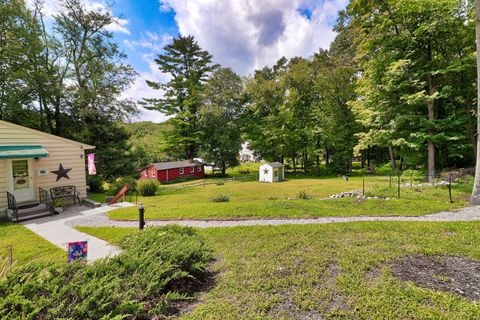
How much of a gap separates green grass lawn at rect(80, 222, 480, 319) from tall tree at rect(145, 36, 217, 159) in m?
22.8

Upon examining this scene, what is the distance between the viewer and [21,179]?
8.78 m

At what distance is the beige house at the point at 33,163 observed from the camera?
324 inches

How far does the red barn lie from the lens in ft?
83.3

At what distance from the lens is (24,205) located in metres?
8.52

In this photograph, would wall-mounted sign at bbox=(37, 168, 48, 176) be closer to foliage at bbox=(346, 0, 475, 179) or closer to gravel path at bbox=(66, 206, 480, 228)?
gravel path at bbox=(66, 206, 480, 228)

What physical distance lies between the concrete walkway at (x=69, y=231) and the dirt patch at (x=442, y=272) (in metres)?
5.42

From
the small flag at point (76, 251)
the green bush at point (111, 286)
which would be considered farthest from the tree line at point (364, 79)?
the green bush at point (111, 286)

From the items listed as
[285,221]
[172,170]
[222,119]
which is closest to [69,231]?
[285,221]

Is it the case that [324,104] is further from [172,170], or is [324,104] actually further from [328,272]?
[328,272]

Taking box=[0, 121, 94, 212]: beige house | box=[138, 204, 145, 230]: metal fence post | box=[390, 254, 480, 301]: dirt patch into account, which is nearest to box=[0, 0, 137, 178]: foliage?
box=[0, 121, 94, 212]: beige house

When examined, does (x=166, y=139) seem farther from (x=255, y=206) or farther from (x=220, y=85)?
(x=255, y=206)

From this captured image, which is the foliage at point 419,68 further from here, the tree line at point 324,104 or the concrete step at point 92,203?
the concrete step at point 92,203

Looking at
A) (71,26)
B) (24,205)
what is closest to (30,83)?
(71,26)

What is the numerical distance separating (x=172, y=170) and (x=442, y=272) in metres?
26.0
